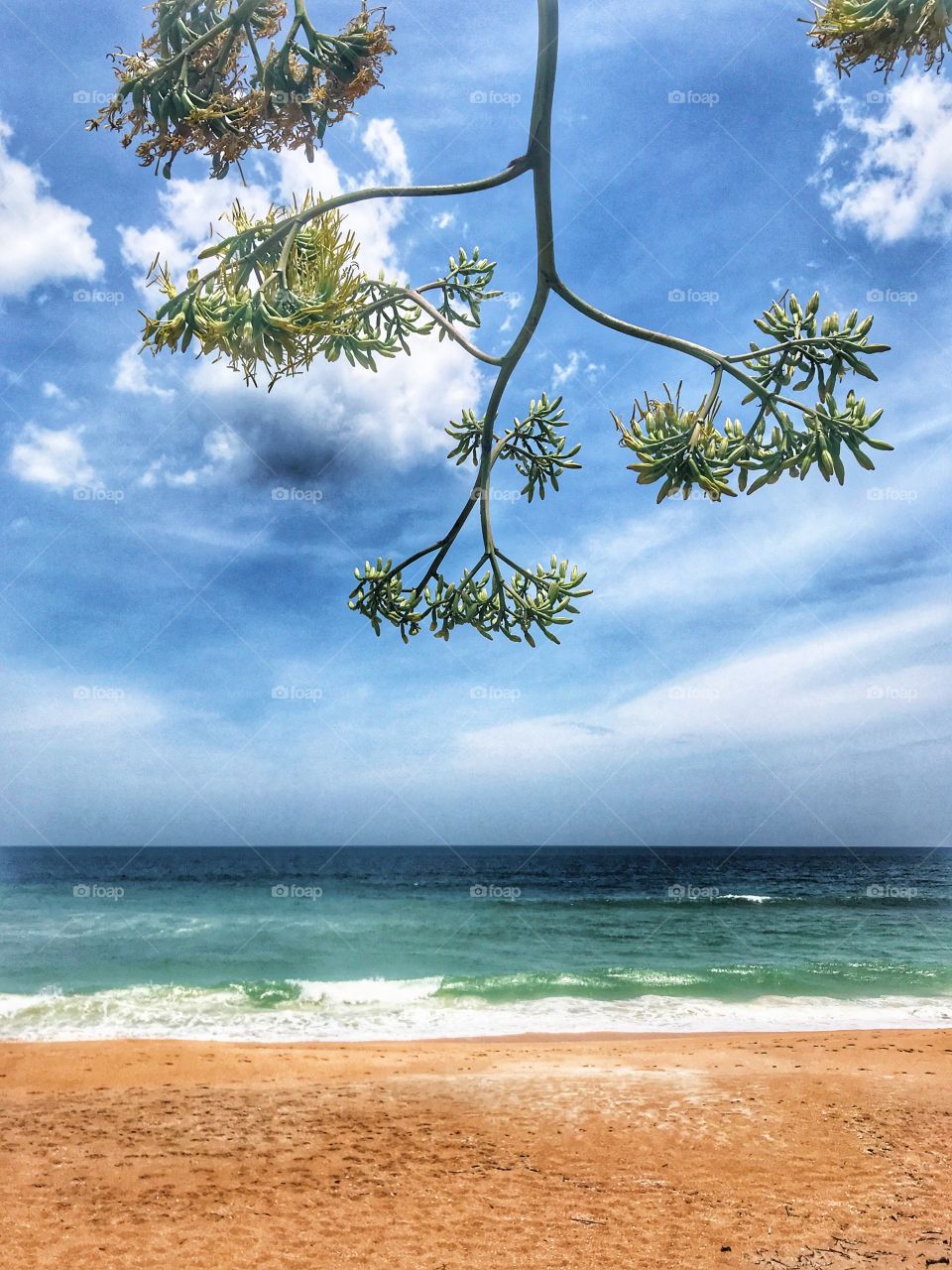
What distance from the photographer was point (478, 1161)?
7961mm

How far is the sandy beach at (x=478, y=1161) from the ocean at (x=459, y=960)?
4.35 meters

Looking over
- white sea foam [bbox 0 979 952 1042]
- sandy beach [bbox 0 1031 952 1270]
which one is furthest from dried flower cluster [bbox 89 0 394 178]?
white sea foam [bbox 0 979 952 1042]

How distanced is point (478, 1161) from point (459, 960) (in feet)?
53.5

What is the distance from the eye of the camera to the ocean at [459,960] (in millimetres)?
16812

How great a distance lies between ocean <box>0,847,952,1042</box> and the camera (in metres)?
16.8

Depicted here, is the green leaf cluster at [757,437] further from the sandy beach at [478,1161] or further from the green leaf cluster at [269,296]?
the sandy beach at [478,1161]

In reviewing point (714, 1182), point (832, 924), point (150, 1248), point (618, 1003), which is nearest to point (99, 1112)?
point (150, 1248)

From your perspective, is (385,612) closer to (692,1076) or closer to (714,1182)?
(714,1182)

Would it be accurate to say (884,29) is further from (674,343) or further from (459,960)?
(459,960)

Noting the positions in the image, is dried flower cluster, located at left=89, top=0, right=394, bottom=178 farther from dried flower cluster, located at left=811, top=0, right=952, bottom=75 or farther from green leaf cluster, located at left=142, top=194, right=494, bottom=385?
dried flower cluster, located at left=811, top=0, right=952, bottom=75

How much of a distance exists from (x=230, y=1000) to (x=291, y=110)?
18.6 metres

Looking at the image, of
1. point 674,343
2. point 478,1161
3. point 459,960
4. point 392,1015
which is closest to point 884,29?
point 674,343

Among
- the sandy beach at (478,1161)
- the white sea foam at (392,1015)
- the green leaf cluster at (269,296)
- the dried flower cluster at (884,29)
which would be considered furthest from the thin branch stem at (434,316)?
the white sea foam at (392,1015)

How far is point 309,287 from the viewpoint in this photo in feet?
10.2
